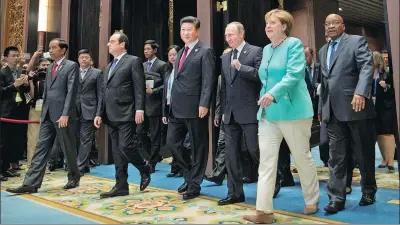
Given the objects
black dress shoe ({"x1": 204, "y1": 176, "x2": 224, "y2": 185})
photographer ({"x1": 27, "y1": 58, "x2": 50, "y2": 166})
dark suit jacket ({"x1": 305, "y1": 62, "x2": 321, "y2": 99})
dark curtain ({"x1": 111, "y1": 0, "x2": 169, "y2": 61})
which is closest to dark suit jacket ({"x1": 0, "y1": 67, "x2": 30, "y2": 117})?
photographer ({"x1": 27, "y1": 58, "x2": 50, "y2": 166})

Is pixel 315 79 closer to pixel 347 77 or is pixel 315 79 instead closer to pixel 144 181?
pixel 347 77

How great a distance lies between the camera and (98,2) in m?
5.59

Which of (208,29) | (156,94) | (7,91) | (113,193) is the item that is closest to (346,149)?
(113,193)

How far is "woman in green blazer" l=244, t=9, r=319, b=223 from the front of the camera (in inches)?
87.9

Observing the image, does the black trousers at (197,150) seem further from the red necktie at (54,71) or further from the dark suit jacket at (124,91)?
the red necktie at (54,71)

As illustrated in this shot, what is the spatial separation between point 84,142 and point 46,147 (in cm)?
112

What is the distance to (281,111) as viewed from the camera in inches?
89.0

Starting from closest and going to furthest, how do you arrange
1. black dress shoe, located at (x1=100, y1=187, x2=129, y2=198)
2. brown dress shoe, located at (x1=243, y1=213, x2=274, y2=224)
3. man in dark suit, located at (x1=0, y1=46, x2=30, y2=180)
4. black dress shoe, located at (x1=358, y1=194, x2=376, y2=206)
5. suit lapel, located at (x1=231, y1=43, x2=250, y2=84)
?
1. brown dress shoe, located at (x1=243, y1=213, x2=274, y2=224)
2. black dress shoe, located at (x1=358, y1=194, x2=376, y2=206)
3. suit lapel, located at (x1=231, y1=43, x2=250, y2=84)
4. black dress shoe, located at (x1=100, y1=187, x2=129, y2=198)
5. man in dark suit, located at (x1=0, y1=46, x2=30, y2=180)

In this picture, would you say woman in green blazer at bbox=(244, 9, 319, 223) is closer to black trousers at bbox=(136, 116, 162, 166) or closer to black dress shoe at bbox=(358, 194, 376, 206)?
black dress shoe at bbox=(358, 194, 376, 206)

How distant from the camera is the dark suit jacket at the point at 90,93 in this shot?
4586 mm

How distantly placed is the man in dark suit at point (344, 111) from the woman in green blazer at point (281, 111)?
32 centimetres

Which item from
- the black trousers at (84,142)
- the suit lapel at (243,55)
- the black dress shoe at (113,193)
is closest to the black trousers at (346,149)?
the suit lapel at (243,55)

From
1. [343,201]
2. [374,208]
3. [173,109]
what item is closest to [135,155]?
[173,109]

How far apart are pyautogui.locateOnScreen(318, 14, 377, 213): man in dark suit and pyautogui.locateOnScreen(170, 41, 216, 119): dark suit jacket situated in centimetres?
88
